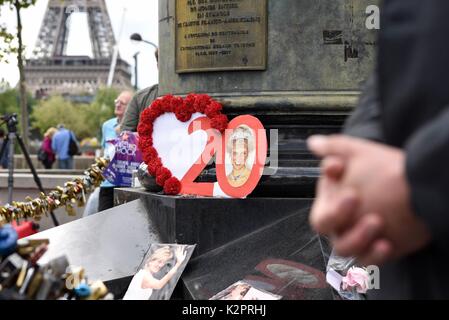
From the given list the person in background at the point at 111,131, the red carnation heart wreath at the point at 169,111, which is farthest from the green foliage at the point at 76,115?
the red carnation heart wreath at the point at 169,111

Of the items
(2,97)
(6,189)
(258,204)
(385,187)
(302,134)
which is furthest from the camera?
(2,97)

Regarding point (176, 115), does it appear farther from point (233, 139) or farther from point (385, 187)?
point (385, 187)

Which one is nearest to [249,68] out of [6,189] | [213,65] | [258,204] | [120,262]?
[213,65]

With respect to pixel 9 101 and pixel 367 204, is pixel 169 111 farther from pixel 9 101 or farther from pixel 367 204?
pixel 9 101

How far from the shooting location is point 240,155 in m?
4.81

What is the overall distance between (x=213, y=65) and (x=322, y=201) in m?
3.84

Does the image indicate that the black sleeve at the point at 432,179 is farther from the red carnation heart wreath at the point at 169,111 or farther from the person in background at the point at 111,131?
the person in background at the point at 111,131

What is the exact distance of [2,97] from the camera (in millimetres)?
82750

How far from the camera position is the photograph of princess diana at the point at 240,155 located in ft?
15.6

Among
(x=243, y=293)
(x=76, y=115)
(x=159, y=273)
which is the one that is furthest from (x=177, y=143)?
(x=76, y=115)

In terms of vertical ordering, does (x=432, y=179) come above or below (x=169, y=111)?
above

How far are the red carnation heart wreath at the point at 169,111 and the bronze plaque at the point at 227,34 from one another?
0.26 meters

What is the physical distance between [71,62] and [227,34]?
100 m

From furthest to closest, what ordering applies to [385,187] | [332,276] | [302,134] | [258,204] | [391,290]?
[302,134]
[258,204]
[332,276]
[391,290]
[385,187]
